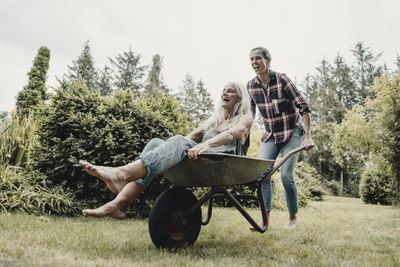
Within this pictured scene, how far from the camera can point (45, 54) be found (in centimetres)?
1397

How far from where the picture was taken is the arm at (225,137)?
1.53 metres

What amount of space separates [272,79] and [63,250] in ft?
7.02

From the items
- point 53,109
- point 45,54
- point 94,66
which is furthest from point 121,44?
point 53,109

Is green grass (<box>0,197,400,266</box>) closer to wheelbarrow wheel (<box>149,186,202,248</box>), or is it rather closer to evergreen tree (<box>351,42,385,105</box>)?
wheelbarrow wheel (<box>149,186,202,248</box>)

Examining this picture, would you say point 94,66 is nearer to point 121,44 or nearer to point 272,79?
point 121,44

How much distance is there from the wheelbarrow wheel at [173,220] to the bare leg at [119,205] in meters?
0.18

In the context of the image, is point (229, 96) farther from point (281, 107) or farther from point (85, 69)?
point (85, 69)

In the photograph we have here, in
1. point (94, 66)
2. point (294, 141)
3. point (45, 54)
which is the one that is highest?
point (94, 66)

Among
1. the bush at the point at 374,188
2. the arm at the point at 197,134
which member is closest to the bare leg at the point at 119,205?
the arm at the point at 197,134

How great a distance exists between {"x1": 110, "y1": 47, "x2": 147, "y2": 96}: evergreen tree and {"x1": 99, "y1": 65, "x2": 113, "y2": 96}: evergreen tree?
0.62 m

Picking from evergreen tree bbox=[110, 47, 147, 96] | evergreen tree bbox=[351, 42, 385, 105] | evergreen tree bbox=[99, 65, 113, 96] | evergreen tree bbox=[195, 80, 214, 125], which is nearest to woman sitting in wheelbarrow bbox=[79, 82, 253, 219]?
evergreen tree bbox=[195, 80, 214, 125]

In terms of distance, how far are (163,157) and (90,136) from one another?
1821 mm

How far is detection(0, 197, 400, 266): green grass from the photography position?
1338 mm

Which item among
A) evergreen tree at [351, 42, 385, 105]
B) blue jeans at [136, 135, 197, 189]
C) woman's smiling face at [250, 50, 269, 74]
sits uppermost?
evergreen tree at [351, 42, 385, 105]
